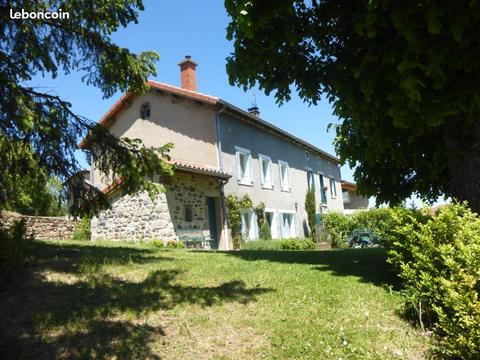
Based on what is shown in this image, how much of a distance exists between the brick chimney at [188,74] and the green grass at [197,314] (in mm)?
12863

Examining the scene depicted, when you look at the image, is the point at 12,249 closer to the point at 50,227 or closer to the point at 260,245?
the point at 260,245

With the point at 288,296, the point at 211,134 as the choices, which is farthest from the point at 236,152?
the point at 288,296

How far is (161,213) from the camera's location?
1346 centimetres

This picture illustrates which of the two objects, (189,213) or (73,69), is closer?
(73,69)

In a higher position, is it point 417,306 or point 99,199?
point 99,199

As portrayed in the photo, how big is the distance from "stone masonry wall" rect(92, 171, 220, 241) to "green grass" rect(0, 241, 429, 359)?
6.77 meters

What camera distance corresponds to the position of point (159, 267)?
6.69 m

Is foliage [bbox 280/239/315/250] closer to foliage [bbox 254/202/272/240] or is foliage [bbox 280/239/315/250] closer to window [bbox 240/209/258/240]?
foliage [bbox 254/202/272/240]

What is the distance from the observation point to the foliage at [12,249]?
525cm

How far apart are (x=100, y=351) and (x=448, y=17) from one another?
16.6ft

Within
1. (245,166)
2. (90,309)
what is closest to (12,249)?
(90,309)

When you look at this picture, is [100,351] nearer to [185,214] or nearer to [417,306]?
[417,306]

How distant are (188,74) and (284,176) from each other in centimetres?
735

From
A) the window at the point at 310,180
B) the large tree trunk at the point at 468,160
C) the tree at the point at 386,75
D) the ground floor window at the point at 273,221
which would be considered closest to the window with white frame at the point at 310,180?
the window at the point at 310,180
